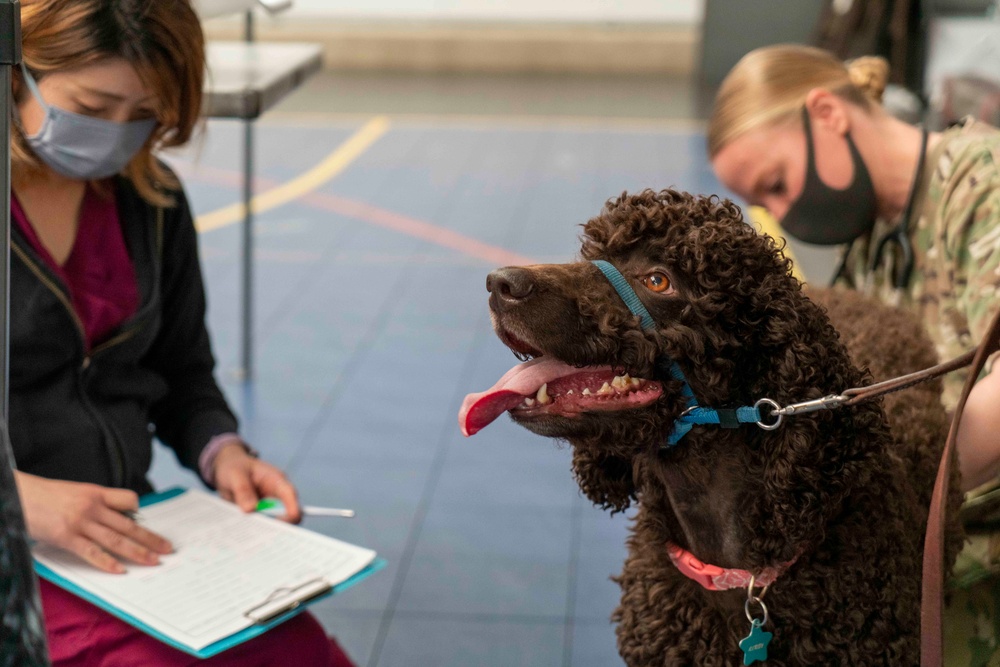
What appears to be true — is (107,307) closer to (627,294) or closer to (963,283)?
(627,294)

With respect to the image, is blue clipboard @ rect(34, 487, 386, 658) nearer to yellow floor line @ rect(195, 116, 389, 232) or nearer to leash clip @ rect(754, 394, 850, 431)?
leash clip @ rect(754, 394, 850, 431)

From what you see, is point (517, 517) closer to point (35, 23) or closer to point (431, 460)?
point (431, 460)

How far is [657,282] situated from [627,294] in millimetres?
49

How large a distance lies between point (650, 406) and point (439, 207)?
236 inches

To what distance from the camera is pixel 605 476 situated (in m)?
1.78

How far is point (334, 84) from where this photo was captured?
1133cm

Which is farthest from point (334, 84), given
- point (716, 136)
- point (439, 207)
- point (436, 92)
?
point (716, 136)

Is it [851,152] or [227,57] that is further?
[227,57]

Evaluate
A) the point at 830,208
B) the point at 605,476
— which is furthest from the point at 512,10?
the point at 605,476

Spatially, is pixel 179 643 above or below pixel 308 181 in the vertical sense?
above

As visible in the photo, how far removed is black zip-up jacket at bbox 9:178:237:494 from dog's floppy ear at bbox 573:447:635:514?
0.98 metres

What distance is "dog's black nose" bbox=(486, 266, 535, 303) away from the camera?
1.44 metres

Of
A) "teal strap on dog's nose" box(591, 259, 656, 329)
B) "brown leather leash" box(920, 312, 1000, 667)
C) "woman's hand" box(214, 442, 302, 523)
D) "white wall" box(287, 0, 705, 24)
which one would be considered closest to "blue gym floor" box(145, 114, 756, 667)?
"woman's hand" box(214, 442, 302, 523)

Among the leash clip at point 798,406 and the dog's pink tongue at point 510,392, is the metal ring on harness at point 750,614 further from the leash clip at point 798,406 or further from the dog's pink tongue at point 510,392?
the dog's pink tongue at point 510,392
